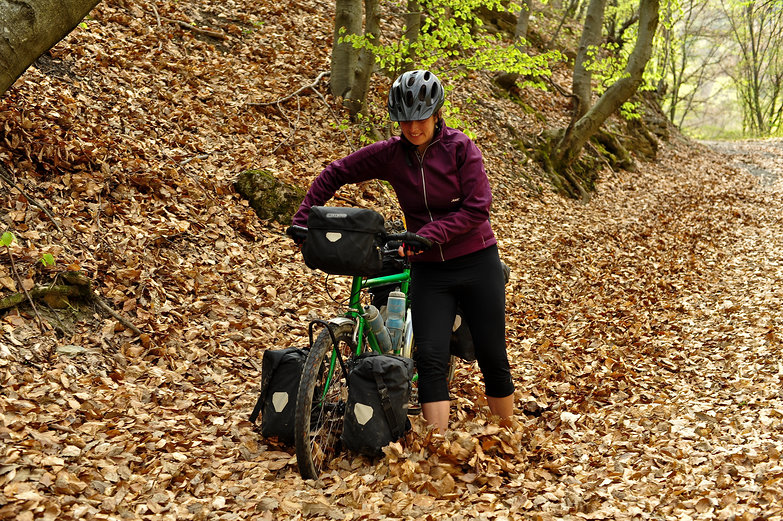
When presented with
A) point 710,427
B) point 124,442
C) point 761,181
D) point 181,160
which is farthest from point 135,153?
point 761,181

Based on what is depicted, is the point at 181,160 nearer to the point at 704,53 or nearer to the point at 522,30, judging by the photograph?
the point at 522,30

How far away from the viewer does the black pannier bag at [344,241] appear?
3.35 metres

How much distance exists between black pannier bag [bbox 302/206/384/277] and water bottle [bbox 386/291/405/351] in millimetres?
884

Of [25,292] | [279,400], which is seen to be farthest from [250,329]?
[279,400]

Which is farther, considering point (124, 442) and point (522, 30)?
point (522, 30)

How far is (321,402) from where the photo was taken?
3678 millimetres

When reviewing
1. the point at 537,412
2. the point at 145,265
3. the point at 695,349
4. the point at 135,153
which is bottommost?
the point at 537,412

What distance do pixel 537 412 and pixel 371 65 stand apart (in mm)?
7267

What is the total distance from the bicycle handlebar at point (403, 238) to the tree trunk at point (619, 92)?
11.5 m

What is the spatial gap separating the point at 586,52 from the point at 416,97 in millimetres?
13397

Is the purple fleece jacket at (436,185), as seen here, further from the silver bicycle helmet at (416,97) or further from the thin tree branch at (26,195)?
the thin tree branch at (26,195)

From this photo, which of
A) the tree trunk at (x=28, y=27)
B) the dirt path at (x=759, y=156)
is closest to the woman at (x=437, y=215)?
the tree trunk at (x=28, y=27)

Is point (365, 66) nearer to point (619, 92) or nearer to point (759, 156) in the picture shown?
point (619, 92)

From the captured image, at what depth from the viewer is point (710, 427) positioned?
4520mm
